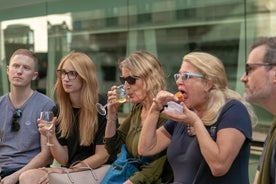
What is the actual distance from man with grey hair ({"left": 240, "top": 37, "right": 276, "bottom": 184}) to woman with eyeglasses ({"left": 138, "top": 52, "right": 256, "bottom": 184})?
26 cm

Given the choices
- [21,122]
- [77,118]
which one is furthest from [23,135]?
[77,118]

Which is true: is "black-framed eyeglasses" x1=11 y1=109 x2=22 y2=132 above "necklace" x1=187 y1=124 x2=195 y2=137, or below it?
below

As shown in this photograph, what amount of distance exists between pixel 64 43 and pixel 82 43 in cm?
46

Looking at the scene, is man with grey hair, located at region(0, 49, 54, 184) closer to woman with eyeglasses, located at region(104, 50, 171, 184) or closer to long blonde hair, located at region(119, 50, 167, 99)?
woman with eyeglasses, located at region(104, 50, 171, 184)

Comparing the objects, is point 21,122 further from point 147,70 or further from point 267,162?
point 267,162

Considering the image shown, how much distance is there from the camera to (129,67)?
155 inches

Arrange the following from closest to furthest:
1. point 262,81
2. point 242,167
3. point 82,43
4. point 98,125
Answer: point 262,81, point 242,167, point 98,125, point 82,43

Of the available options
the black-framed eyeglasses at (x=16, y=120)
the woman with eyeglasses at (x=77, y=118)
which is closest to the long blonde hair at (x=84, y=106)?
the woman with eyeglasses at (x=77, y=118)

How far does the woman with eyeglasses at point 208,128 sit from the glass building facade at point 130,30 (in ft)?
8.52

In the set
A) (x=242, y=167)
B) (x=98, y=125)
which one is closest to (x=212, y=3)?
(x=98, y=125)

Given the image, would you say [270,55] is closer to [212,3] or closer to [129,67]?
[129,67]

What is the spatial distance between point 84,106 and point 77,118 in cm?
12

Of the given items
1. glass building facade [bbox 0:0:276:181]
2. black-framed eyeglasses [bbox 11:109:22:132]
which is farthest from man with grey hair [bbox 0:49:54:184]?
glass building facade [bbox 0:0:276:181]

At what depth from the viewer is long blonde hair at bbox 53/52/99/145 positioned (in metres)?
4.33
